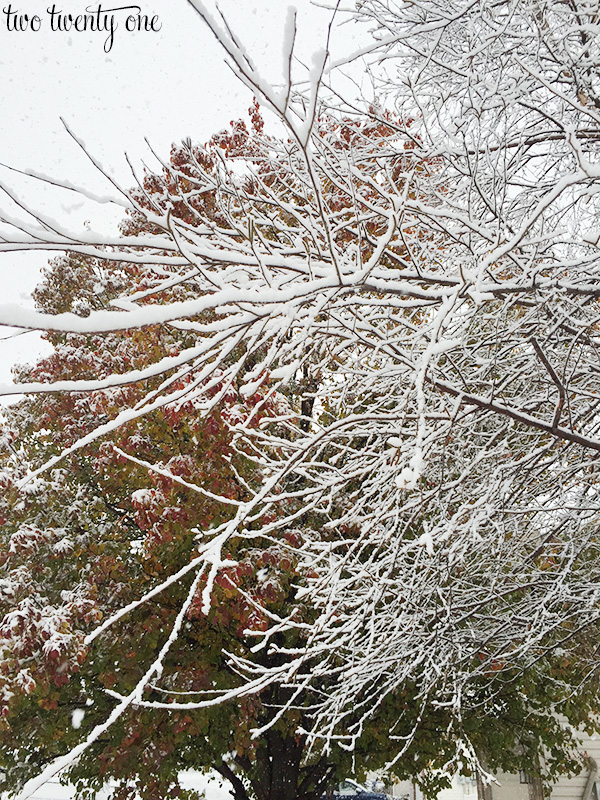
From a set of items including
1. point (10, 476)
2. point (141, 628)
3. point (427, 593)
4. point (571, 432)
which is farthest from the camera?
point (141, 628)

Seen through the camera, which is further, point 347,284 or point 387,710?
point 387,710

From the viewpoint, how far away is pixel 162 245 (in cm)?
174

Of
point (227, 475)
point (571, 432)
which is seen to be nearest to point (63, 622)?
point (227, 475)

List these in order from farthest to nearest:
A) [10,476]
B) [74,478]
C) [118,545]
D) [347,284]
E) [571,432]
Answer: [74,478] → [118,545] → [10,476] → [571,432] → [347,284]

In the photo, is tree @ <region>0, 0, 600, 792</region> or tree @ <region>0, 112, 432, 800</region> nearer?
tree @ <region>0, 0, 600, 792</region>

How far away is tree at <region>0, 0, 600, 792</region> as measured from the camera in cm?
170

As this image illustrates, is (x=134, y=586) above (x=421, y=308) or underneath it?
underneath

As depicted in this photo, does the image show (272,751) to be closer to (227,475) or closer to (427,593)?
(227,475)

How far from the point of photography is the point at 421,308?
12.2 feet

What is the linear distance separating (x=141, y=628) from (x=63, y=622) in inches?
47.2

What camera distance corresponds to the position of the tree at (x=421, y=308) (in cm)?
170

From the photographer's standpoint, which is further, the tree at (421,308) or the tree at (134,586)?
the tree at (134,586)

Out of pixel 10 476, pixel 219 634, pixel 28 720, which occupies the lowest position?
pixel 28 720

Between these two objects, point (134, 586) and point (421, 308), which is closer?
point (421, 308)
